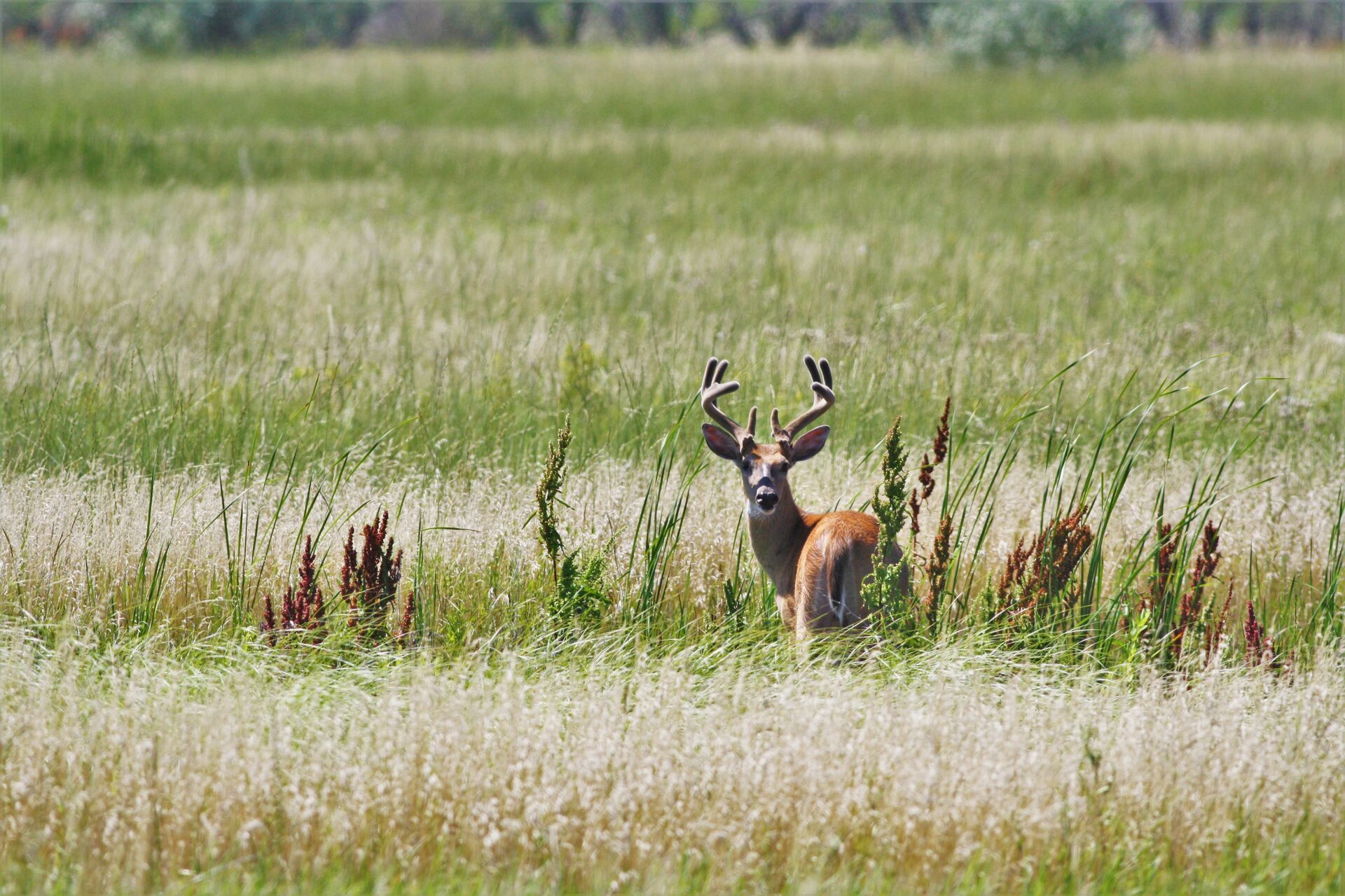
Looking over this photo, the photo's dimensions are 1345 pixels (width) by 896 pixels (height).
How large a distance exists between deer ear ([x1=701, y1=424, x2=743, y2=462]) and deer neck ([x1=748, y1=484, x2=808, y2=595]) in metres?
0.29

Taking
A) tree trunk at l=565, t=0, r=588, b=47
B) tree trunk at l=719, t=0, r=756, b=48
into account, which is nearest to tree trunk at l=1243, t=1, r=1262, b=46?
tree trunk at l=719, t=0, r=756, b=48

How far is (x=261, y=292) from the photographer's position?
397 inches

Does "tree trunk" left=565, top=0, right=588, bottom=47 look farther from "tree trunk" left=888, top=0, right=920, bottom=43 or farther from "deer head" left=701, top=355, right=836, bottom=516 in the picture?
"deer head" left=701, top=355, right=836, bottom=516

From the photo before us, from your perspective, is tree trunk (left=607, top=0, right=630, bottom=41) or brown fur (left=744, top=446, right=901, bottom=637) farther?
tree trunk (left=607, top=0, right=630, bottom=41)

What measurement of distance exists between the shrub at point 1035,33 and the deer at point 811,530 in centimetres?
2748

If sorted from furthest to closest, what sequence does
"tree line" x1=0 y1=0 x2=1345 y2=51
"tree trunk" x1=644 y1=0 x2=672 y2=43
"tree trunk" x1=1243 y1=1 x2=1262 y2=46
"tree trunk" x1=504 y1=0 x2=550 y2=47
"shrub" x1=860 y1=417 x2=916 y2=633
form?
"tree trunk" x1=1243 y1=1 x2=1262 y2=46, "tree trunk" x1=504 y1=0 x2=550 y2=47, "tree trunk" x1=644 y1=0 x2=672 y2=43, "tree line" x1=0 y1=0 x2=1345 y2=51, "shrub" x1=860 y1=417 x2=916 y2=633

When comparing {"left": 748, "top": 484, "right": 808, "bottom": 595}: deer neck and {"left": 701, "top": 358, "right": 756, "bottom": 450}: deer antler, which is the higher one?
{"left": 701, "top": 358, "right": 756, "bottom": 450}: deer antler

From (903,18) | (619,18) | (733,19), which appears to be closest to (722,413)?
(903,18)

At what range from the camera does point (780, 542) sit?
501 cm

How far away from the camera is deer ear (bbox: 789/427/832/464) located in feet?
15.6

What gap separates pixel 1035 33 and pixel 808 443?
1114 inches

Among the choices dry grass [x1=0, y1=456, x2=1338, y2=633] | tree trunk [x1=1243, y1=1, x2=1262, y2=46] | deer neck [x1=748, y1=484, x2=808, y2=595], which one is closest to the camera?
deer neck [x1=748, y1=484, x2=808, y2=595]

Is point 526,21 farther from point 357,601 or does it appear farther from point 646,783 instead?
point 646,783

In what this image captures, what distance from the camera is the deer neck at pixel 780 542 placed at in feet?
16.3
